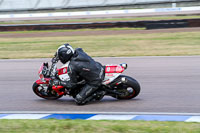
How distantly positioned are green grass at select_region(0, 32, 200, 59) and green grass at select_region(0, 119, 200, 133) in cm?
843

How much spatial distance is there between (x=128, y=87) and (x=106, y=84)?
0.46 m

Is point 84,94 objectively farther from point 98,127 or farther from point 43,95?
point 98,127

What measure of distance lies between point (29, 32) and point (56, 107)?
1865 cm

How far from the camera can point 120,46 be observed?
648 inches

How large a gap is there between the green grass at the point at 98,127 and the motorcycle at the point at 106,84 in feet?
5.89

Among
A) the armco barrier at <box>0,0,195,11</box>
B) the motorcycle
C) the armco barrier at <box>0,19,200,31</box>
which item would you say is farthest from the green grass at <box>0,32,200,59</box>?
the armco barrier at <box>0,0,195,11</box>

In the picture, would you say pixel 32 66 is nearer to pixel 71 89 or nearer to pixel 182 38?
pixel 71 89

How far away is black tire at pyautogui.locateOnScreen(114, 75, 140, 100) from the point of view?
712 cm

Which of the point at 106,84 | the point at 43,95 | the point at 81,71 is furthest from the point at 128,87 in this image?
the point at 43,95

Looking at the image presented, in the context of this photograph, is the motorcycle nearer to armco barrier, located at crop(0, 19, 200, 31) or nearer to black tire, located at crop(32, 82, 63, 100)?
black tire, located at crop(32, 82, 63, 100)

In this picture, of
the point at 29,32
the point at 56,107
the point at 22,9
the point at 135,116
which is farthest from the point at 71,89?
the point at 22,9

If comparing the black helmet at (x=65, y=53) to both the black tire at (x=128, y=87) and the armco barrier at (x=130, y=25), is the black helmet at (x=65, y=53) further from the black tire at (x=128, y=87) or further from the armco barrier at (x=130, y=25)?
the armco barrier at (x=130, y=25)

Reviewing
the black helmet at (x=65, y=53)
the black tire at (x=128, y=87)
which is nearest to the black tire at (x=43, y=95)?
the black helmet at (x=65, y=53)

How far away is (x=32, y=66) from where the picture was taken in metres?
12.0
